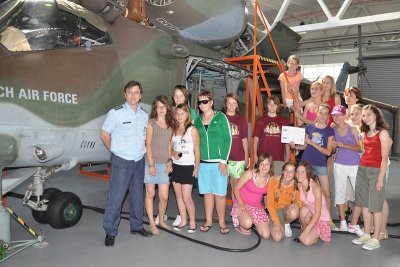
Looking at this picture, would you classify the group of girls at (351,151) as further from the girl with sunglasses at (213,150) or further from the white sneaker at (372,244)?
the girl with sunglasses at (213,150)

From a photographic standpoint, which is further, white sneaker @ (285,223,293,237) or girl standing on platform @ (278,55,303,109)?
girl standing on platform @ (278,55,303,109)

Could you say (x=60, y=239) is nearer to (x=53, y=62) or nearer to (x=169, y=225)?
(x=169, y=225)

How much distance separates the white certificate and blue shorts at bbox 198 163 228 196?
0.93m

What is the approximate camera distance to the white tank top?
451 centimetres

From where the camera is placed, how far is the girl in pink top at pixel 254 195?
14.9 ft

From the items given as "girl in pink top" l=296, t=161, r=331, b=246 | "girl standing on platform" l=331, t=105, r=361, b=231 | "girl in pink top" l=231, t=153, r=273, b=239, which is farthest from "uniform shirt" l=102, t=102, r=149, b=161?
"girl standing on platform" l=331, t=105, r=361, b=231

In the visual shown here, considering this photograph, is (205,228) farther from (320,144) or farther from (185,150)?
(320,144)

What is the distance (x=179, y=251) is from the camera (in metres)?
4.09

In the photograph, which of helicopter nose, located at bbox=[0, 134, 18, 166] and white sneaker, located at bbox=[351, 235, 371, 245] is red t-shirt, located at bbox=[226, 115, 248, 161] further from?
helicopter nose, located at bbox=[0, 134, 18, 166]

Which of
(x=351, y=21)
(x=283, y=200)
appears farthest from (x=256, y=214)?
(x=351, y=21)

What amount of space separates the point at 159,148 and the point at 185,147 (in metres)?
0.31

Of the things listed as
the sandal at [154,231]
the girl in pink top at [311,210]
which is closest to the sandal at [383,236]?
the girl in pink top at [311,210]

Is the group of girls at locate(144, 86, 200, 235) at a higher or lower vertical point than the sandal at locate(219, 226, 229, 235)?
higher

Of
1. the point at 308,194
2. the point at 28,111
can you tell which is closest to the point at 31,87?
the point at 28,111
